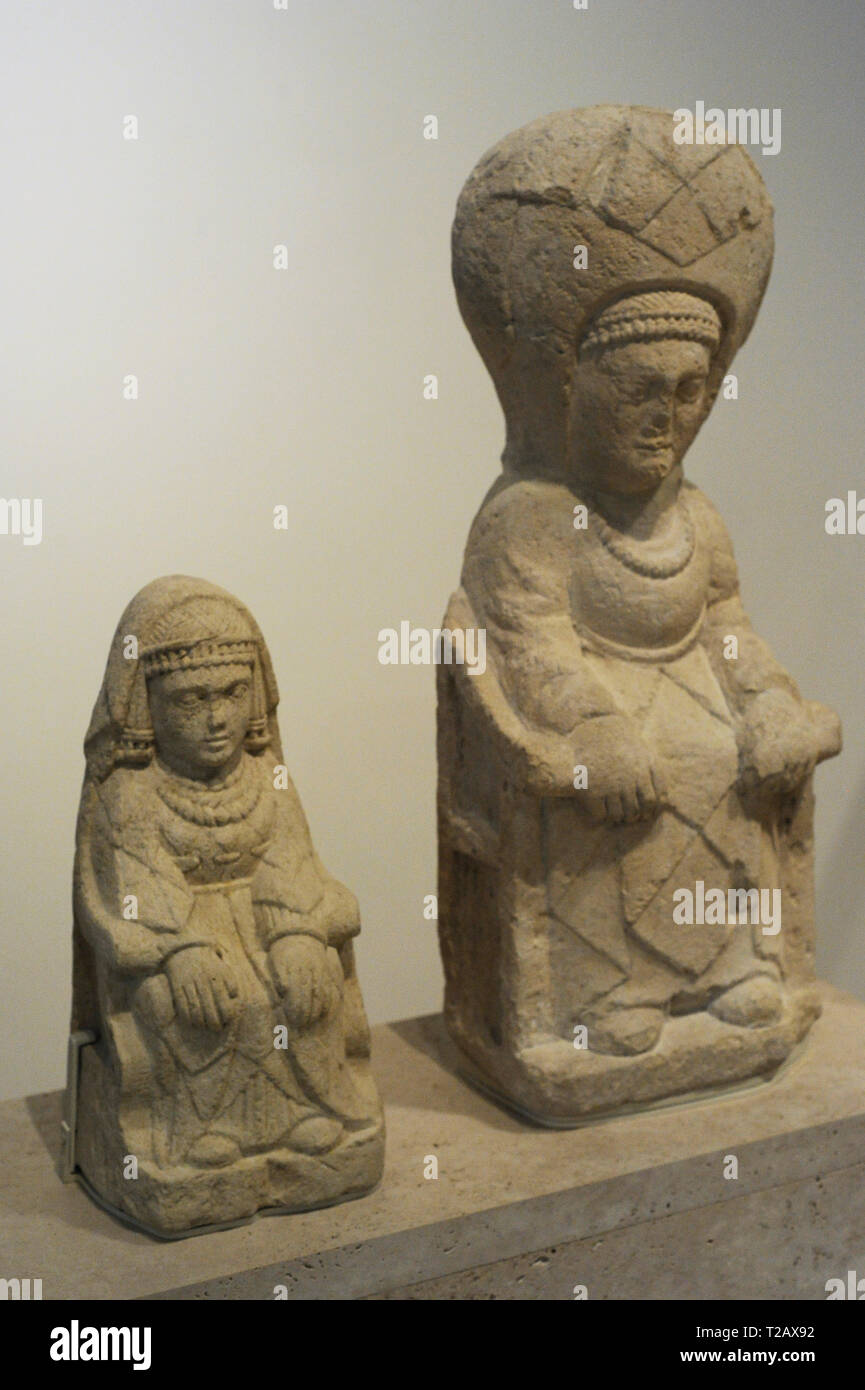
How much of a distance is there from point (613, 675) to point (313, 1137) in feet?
3.97

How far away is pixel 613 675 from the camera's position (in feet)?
12.5

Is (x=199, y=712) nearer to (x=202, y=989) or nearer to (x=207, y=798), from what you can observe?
(x=207, y=798)

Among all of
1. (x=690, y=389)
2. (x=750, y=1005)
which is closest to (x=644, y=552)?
(x=690, y=389)

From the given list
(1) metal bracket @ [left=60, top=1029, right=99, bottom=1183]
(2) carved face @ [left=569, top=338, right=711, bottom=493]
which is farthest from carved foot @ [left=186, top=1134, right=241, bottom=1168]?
(2) carved face @ [left=569, top=338, right=711, bottom=493]

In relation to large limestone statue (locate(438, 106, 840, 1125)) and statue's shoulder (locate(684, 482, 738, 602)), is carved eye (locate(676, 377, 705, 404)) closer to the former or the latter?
large limestone statue (locate(438, 106, 840, 1125))

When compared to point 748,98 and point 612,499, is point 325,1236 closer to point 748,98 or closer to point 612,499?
point 612,499

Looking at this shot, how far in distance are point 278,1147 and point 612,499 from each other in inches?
62.8

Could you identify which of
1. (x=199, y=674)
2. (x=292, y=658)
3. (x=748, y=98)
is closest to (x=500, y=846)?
(x=199, y=674)

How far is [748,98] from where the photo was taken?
5113mm

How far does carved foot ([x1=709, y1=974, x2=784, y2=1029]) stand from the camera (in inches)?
154

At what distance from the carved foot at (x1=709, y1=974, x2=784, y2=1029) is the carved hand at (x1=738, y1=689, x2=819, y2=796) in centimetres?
45

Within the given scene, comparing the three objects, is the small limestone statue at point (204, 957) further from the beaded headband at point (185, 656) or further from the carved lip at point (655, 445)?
the carved lip at point (655, 445)

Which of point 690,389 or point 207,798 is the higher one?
point 690,389

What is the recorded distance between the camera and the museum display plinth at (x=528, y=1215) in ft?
10.9
